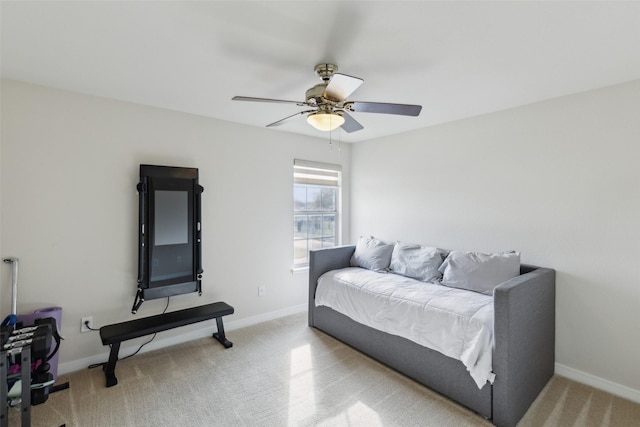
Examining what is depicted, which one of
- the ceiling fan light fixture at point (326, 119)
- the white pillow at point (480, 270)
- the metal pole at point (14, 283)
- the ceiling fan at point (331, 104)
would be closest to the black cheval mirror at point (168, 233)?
the metal pole at point (14, 283)

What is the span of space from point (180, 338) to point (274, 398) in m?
1.42

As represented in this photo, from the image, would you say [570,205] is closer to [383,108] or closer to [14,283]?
[383,108]

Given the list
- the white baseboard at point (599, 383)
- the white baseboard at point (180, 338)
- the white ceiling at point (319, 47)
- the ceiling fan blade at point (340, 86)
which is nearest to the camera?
the white ceiling at point (319, 47)

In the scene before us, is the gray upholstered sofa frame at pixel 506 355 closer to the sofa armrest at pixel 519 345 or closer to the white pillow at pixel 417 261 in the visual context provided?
the sofa armrest at pixel 519 345

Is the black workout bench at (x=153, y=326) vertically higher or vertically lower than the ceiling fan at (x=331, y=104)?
lower

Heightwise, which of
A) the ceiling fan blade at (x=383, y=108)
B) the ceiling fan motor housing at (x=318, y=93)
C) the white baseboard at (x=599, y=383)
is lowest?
the white baseboard at (x=599, y=383)

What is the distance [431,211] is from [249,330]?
2532 mm

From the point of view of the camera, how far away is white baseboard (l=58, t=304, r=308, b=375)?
2.57 meters

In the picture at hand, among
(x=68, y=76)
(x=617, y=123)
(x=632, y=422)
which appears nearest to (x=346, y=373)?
(x=632, y=422)

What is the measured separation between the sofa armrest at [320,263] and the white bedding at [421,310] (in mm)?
133

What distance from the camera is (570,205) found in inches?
100

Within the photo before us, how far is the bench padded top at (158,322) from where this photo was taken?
2.44m

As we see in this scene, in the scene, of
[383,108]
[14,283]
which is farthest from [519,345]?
[14,283]

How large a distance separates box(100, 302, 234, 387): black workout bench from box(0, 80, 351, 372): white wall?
0.68 feet
